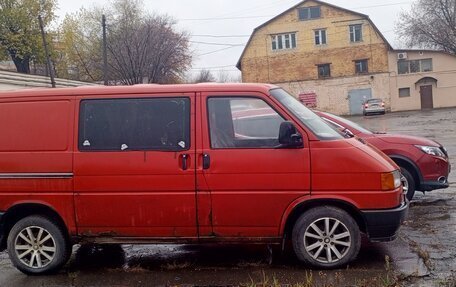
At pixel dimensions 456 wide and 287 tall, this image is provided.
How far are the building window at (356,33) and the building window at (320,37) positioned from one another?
2593 millimetres

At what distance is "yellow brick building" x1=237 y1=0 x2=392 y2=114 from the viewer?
47.8 metres

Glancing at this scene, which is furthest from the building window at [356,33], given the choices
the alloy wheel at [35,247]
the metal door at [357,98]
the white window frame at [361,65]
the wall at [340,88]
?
the alloy wheel at [35,247]

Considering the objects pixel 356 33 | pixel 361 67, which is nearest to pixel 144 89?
pixel 361 67

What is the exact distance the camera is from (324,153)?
201 inches

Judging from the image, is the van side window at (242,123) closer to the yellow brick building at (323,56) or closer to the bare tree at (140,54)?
the bare tree at (140,54)

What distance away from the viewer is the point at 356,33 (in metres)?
48.7

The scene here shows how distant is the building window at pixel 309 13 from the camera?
49.5 meters

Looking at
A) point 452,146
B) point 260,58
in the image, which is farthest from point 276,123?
point 260,58

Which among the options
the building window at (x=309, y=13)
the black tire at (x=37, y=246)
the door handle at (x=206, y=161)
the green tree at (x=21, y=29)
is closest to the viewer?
the door handle at (x=206, y=161)

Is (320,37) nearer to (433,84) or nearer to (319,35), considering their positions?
(319,35)

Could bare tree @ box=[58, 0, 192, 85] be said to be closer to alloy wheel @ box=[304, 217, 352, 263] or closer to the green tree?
the green tree

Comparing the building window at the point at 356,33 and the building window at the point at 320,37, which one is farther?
the building window at the point at 320,37

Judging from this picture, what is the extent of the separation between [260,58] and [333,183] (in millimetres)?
46467

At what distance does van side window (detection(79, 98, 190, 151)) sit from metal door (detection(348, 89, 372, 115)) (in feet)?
146
